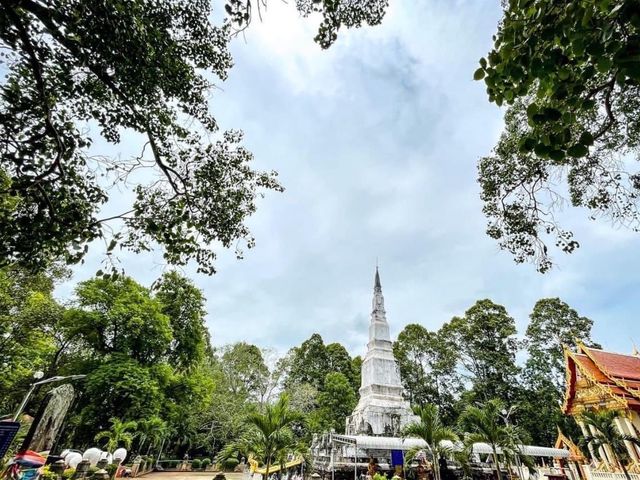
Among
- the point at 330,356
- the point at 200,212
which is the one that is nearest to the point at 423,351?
the point at 330,356

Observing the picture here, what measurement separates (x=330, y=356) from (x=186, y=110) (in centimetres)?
3508

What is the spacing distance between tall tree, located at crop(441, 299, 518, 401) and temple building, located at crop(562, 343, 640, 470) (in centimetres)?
986

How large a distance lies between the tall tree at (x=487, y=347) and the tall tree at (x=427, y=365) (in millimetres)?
1429

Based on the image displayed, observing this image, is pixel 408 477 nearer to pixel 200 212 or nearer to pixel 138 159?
pixel 200 212

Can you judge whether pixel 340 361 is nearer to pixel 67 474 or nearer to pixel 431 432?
pixel 431 432

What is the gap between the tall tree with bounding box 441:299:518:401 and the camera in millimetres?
26597

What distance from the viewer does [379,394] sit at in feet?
81.0

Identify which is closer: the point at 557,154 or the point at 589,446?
the point at 557,154

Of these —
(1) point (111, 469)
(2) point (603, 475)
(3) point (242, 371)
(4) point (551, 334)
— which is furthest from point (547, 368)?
(1) point (111, 469)

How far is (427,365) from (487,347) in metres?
6.42

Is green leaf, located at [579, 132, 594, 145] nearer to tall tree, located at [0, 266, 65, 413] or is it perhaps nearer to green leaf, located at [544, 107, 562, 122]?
green leaf, located at [544, 107, 562, 122]

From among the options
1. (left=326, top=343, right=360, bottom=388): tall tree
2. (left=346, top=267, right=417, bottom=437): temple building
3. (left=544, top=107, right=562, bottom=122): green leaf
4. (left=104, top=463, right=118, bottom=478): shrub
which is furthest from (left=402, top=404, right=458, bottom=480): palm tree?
(left=326, top=343, right=360, bottom=388): tall tree

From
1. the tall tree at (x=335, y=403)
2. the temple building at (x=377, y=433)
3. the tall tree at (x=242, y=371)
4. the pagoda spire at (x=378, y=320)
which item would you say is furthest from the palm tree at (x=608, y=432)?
the tall tree at (x=242, y=371)

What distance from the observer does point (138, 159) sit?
4516mm
